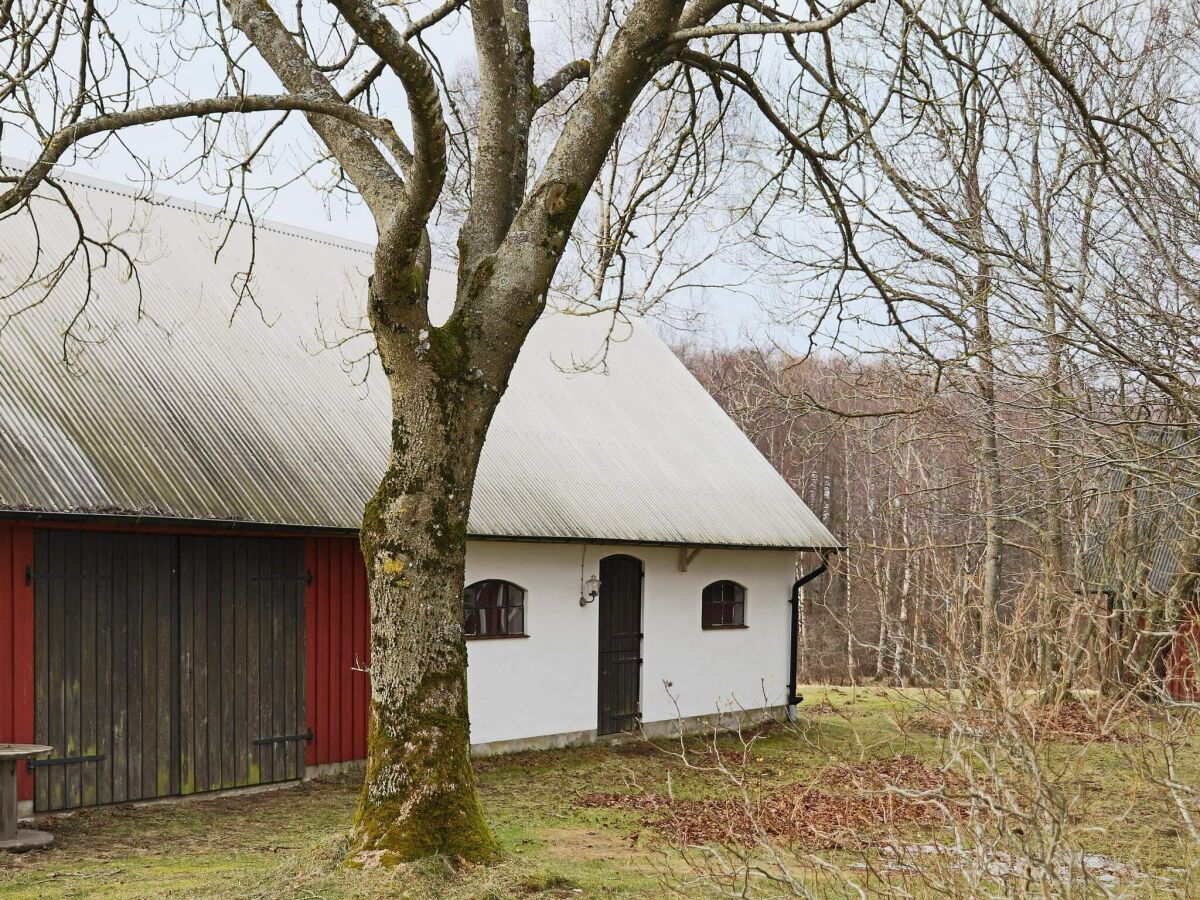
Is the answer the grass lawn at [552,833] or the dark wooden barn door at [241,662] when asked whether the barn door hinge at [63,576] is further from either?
the grass lawn at [552,833]

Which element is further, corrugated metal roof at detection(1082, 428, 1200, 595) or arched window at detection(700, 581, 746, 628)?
arched window at detection(700, 581, 746, 628)

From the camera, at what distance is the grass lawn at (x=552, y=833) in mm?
5258

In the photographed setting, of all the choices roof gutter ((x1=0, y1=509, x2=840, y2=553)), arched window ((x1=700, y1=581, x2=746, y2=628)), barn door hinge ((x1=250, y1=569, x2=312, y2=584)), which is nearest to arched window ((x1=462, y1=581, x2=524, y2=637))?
roof gutter ((x1=0, y1=509, x2=840, y2=553))

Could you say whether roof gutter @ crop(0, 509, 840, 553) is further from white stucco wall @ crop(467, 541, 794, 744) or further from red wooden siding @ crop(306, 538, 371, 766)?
red wooden siding @ crop(306, 538, 371, 766)

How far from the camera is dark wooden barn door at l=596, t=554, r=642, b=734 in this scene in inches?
626

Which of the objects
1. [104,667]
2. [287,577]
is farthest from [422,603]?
[287,577]

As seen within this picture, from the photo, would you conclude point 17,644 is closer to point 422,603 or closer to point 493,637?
point 422,603

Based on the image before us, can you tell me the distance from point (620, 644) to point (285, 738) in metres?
5.17

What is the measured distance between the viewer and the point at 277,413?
12.9 meters

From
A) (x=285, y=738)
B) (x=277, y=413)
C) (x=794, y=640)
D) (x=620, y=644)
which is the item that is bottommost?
(x=285, y=738)

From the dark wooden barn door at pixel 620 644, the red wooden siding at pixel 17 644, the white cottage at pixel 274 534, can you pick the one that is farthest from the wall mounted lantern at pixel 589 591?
the red wooden siding at pixel 17 644

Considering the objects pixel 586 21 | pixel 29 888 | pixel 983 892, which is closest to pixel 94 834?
pixel 29 888

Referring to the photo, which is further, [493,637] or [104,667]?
[493,637]

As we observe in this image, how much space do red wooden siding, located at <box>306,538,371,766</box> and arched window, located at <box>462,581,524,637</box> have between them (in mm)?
1490
